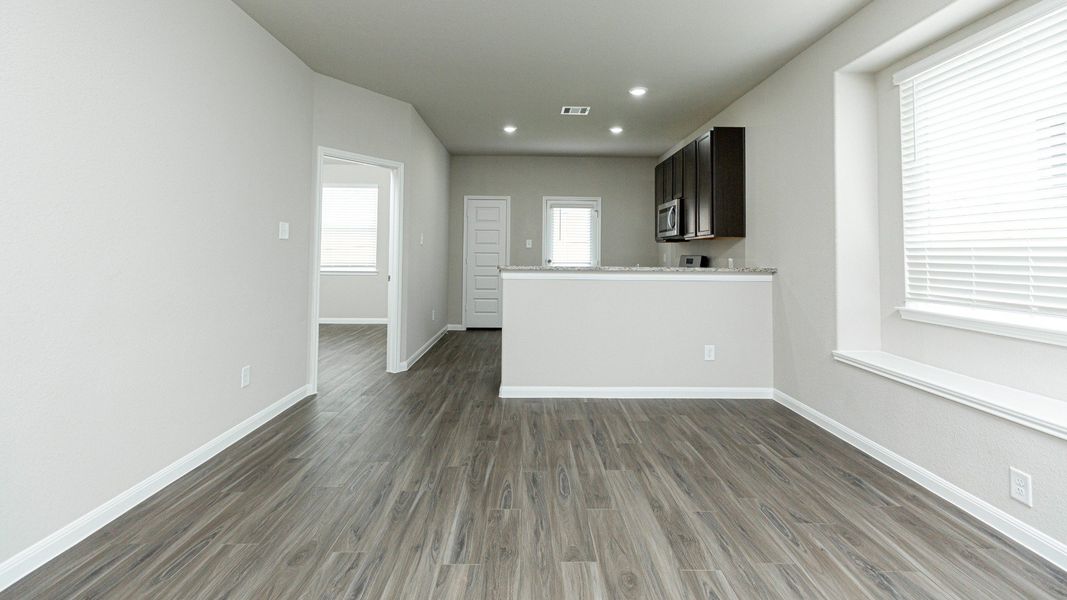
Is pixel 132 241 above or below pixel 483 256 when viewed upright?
below

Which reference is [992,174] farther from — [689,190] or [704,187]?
[689,190]

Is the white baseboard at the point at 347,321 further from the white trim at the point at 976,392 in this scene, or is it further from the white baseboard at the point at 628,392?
the white trim at the point at 976,392

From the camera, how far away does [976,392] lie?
6.82 ft

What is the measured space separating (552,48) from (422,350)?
3466 millimetres

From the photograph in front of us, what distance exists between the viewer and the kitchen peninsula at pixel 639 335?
3.83 m

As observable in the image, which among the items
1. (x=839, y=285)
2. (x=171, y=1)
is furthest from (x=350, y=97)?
(x=839, y=285)

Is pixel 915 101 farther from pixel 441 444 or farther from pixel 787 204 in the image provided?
pixel 441 444

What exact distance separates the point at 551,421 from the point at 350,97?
3231 mm

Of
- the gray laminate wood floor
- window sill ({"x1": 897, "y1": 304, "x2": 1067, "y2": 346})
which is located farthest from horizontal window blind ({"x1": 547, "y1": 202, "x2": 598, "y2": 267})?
window sill ({"x1": 897, "y1": 304, "x2": 1067, "y2": 346})

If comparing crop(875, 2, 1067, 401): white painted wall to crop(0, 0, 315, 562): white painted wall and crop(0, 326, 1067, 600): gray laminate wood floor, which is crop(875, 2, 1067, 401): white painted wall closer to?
crop(0, 326, 1067, 600): gray laminate wood floor

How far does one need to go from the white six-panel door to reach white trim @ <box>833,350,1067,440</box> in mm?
5147

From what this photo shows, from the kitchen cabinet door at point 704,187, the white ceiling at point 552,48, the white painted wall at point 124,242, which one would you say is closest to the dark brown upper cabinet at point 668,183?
the white ceiling at point 552,48

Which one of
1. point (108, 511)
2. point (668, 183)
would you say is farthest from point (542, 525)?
point (668, 183)

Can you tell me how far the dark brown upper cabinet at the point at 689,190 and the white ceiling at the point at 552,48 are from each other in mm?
478
